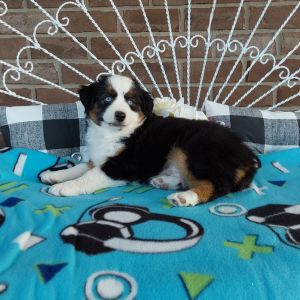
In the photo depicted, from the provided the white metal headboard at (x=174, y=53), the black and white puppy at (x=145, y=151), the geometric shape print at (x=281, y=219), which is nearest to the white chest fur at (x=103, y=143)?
the black and white puppy at (x=145, y=151)

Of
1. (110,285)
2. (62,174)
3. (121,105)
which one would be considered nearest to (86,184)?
(62,174)

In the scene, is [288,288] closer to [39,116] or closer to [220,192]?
[220,192]

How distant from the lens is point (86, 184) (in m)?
1.64

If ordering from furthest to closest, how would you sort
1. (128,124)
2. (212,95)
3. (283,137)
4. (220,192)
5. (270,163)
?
1. (212,95)
2. (283,137)
3. (270,163)
4. (128,124)
5. (220,192)

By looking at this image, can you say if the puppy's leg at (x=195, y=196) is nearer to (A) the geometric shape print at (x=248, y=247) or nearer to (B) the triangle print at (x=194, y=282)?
(A) the geometric shape print at (x=248, y=247)

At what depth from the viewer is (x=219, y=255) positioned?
94 centimetres

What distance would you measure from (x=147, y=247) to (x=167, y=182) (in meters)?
0.79

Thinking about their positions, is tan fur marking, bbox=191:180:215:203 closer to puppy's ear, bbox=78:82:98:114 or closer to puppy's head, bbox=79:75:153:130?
puppy's head, bbox=79:75:153:130

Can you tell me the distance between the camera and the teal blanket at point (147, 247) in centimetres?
81

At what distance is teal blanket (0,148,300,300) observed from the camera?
2.67ft

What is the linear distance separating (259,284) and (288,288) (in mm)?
82

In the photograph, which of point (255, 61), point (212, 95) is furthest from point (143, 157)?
point (255, 61)

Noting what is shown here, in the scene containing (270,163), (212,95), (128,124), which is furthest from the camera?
(212,95)

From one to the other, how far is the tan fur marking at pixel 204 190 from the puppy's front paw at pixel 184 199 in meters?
0.03
